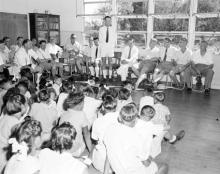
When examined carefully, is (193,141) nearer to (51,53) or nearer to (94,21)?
(51,53)

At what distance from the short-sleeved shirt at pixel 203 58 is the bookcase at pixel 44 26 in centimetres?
502

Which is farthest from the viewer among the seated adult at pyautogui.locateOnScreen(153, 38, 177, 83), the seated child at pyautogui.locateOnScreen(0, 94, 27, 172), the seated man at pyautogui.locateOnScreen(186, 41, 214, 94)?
the seated adult at pyautogui.locateOnScreen(153, 38, 177, 83)

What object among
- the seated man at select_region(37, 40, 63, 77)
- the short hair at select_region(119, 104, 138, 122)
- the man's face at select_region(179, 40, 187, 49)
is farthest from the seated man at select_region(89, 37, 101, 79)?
the short hair at select_region(119, 104, 138, 122)

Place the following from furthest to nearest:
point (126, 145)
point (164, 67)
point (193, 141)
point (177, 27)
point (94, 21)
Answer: point (94, 21), point (177, 27), point (164, 67), point (193, 141), point (126, 145)

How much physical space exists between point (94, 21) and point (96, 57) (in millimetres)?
1840

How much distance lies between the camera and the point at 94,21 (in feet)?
32.3

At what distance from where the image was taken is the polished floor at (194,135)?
3.25 metres

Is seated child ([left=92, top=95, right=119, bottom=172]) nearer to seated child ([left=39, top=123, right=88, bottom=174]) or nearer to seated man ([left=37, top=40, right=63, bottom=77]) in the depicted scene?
seated child ([left=39, top=123, right=88, bottom=174])

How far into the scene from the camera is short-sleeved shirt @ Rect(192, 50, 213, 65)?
7.29 meters

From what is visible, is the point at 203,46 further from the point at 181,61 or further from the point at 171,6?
the point at 171,6

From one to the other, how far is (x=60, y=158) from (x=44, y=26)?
27.4 feet

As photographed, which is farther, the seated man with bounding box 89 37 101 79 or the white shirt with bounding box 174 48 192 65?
the seated man with bounding box 89 37 101 79

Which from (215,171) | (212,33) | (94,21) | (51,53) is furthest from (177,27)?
(215,171)

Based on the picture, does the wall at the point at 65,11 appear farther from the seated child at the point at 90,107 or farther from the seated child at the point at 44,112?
the seated child at the point at 44,112
